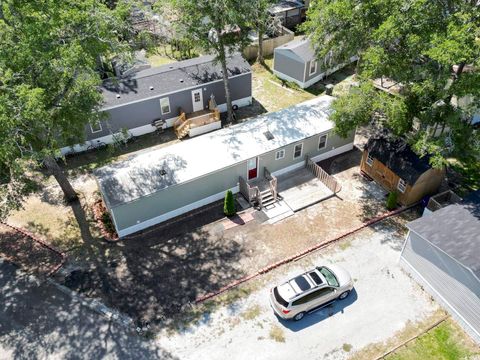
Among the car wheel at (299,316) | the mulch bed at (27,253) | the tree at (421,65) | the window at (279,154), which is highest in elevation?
the tree at (421,65)

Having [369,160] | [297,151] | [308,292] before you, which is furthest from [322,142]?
[308,292]

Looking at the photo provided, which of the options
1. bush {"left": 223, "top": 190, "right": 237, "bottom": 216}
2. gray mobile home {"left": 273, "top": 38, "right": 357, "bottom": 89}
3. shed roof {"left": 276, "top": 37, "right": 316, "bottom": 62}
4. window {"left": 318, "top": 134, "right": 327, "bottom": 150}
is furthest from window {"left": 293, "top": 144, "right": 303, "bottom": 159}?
shed roof {"left": 276, "top": 37, "right": 316, "bottom": 62}

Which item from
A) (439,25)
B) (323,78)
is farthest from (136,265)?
(323,78)

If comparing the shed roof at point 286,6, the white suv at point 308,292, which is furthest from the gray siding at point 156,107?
the white suv at point 308,292

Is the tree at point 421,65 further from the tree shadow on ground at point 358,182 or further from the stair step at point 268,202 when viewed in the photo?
the stair step at point 268,202

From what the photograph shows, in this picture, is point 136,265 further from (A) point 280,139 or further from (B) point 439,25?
(B) point 439,25

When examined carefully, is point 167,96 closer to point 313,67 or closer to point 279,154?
point 279,154
